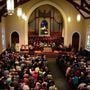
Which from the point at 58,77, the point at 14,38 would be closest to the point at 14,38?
the point at 14,38

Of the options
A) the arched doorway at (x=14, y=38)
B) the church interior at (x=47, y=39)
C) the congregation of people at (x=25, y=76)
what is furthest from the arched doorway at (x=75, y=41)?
the congregation of people at (x=25, y=76)

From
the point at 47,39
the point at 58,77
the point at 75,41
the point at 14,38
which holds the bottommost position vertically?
the point at 58,77

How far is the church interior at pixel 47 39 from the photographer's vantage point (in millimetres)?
14641

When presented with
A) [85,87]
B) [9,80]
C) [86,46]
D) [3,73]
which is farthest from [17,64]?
[86,46]

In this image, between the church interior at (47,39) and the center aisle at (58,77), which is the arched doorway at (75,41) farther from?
the center aisle at (58,77)

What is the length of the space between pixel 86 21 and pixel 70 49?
11.3 ft

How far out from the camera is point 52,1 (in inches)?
906

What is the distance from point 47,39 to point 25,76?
1440cm

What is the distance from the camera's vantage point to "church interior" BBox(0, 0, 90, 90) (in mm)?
14641

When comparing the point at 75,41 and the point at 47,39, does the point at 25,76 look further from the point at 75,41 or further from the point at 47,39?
the point at 47,39

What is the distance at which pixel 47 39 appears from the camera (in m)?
25.9

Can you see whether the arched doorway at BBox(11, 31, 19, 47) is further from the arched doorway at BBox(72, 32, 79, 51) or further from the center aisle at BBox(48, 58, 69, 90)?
the center aisle at BBox(48, 58, 69, 90)

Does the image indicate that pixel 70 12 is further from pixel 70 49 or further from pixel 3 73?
pixel 3 73

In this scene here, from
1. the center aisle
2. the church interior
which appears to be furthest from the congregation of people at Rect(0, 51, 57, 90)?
the center aisle
